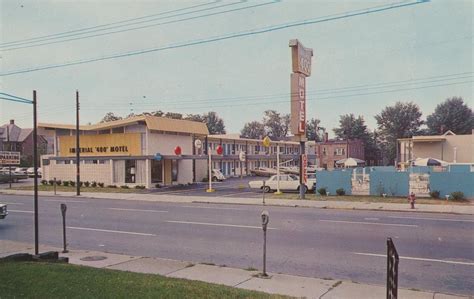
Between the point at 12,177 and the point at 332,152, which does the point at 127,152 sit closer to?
the point at 12,177

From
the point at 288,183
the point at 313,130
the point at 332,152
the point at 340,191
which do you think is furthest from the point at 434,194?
the point at 313,130

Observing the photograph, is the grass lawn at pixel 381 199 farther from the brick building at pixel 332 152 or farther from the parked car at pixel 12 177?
the brick building at pixel 332 152

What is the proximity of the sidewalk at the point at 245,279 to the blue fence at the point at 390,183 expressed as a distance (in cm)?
1987

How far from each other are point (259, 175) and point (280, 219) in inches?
1695

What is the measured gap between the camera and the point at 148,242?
12.6 metres

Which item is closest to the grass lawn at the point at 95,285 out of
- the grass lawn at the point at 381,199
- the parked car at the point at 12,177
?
the grass lawn at the point at 381,199

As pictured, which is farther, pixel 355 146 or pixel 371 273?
pixel 355 146

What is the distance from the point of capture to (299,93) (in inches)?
1086

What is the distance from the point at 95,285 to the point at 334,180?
76.6 feet

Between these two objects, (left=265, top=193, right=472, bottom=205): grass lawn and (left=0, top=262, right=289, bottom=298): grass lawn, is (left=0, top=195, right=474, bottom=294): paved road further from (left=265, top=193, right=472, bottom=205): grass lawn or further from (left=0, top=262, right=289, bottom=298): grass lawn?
(left=265, top=193, right=472, bottom=205): grass lawn

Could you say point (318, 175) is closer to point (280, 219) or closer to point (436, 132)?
point (280, 219)

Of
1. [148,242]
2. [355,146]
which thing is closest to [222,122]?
[355,146]

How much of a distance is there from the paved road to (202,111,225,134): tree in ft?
340

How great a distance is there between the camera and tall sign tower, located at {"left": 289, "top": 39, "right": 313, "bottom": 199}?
27.1 meters
